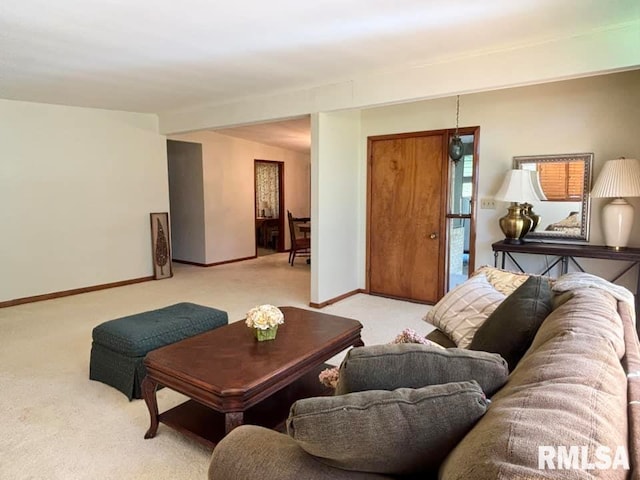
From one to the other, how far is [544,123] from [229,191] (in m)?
5.34

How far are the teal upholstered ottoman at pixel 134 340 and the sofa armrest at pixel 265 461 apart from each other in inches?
60.5

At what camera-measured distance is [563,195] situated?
390cm

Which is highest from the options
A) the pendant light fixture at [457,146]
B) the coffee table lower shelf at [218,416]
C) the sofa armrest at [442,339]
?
the pendant light fixture at [457,146]

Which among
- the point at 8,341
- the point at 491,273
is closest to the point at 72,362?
the point at 8,341

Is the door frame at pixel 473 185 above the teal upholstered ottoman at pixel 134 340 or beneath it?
above

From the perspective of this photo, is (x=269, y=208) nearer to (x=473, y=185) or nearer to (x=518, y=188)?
(x=473, y=185)

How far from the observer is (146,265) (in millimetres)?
6098

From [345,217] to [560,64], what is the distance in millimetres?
2642

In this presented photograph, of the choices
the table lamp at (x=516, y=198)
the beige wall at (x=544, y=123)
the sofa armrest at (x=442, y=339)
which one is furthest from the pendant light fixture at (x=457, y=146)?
the sofa armrest at (x=442, y=339)

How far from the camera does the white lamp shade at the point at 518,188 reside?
387cm

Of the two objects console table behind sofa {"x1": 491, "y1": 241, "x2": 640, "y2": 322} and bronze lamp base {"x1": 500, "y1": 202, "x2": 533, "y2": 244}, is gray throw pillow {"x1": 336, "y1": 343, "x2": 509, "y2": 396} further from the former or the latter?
bronze lamp base {"x1": 500, "y1": 202, "x2": 533, "y2": 244}

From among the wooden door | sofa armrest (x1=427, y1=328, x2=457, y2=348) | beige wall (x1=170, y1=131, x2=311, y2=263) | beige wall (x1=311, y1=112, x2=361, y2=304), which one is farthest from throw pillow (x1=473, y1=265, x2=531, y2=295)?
beige wall (x1=170, y1=131, x2=311, y2=263)

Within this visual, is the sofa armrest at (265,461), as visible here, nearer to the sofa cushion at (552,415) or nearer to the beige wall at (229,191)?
the sofa cushion at (552,415)

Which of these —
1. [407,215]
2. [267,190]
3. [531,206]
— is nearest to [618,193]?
[531,206]
